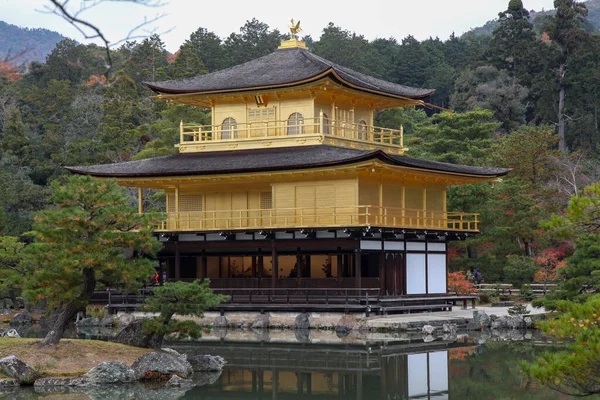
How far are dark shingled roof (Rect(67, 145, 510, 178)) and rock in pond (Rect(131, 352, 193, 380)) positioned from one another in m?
13.4

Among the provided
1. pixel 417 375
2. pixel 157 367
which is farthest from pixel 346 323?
pixel 157 367

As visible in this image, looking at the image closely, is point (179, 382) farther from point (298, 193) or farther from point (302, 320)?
point (298, 193)

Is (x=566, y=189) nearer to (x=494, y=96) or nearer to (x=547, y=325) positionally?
(x=494, y=96)

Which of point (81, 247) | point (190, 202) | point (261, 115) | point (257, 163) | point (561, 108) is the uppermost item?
point (561, 108)

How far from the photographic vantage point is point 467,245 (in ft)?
150

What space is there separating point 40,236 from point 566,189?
32575 millimetres

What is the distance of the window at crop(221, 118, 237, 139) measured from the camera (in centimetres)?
4022

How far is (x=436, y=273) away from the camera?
38.6 metres

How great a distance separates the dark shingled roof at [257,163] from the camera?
34.9 metres

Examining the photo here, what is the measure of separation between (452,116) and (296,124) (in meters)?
16.1

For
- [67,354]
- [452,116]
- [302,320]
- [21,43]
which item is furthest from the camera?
[452,116]

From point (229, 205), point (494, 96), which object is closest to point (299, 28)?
point (229, 205)

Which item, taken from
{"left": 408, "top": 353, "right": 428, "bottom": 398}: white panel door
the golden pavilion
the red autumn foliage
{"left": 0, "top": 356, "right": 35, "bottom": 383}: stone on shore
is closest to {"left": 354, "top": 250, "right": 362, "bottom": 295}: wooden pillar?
the golden pavilion

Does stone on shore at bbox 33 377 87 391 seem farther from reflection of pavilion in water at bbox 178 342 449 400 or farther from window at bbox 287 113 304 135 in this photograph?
window at bbox 287 113 304 135
